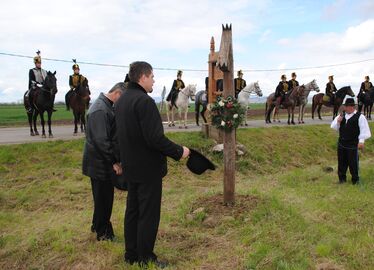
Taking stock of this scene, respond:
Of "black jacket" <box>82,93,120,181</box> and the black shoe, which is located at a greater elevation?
"black jacket" <box>82,93,120,181</box>

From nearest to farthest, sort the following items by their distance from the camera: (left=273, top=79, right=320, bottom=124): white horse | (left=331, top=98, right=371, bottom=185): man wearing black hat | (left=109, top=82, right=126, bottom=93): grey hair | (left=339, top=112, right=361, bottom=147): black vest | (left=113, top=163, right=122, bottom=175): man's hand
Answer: (left=113, top=163, right=122, bottom=175): man's hand → (left=109, top=82, right=126, bottom=93): grey hair → (left=331, top=98, right=371, bottom=185): man wearing black hat → (left=339, top=112, right=361, bottom=147): black vest → (left=273, top=79, right=320, bottom=124): white horse

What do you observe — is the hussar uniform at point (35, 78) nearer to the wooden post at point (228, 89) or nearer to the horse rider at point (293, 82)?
the wooden post at point (228, 89)

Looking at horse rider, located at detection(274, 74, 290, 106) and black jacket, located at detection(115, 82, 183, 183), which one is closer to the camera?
black jacket, located at detection(115, 82, 183, 183)

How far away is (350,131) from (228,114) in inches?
149

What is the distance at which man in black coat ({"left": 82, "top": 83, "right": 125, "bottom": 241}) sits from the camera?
5.04 meters

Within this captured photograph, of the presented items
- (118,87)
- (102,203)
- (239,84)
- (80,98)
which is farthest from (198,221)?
(239,84)

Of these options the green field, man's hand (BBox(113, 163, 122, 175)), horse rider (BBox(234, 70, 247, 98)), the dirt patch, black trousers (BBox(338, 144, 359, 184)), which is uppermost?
horse rider (BBox(234, 70, 247, 98))

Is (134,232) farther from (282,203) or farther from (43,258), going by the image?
(282,203)

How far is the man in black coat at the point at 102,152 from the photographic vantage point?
16.5ft

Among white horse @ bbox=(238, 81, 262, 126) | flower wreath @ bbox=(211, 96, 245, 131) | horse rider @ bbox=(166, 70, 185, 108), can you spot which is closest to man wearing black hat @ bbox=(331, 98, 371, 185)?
flower wreath @ bbox=(211, 96, 245, 131)

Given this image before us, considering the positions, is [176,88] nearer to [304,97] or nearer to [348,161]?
[304,97]

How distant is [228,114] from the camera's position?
6.53m

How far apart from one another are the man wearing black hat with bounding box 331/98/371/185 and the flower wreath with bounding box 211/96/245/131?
3.44 meters

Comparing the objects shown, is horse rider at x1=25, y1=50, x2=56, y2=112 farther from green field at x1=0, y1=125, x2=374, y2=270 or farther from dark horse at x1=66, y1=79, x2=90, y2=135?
green field at x1=0, y1=125, x2=374, y2=270
